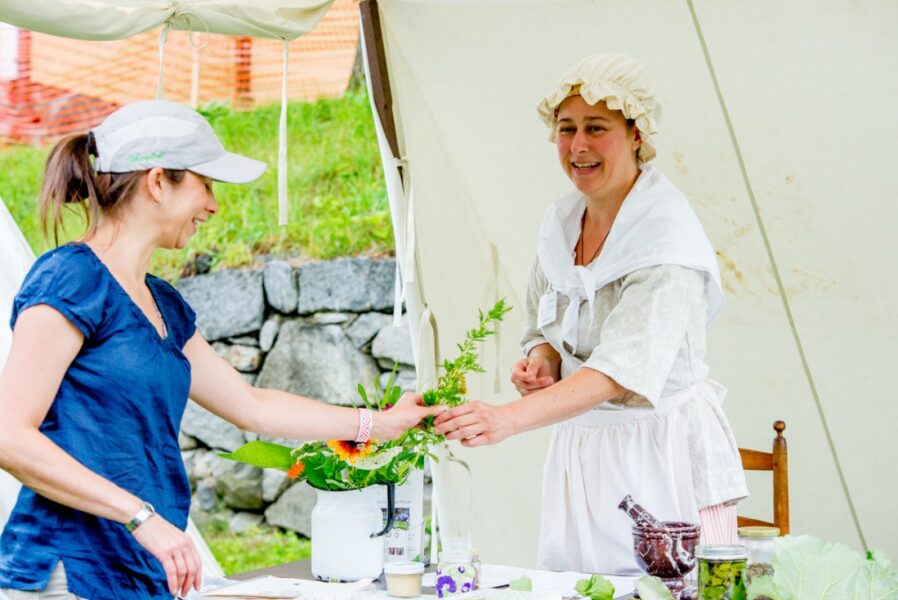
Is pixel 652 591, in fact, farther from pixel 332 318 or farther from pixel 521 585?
pixel 332 318

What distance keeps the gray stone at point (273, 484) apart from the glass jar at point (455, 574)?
4.70 metres

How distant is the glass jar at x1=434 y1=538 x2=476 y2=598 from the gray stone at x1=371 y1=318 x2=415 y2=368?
4.24m

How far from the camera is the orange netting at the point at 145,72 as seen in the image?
7.09m

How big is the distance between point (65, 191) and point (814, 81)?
198 cm

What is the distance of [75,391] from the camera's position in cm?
166

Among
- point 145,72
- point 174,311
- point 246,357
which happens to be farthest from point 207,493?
point 174,311

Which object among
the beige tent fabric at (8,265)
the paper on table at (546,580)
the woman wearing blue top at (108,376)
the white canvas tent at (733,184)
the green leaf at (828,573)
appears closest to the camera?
the green leaf at (828,573)

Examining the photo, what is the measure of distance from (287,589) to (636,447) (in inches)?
30.4

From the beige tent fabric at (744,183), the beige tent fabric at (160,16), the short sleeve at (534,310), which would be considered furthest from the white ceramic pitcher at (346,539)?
the beige tent fabric at (744,183)

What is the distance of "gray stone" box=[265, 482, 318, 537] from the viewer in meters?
6.43

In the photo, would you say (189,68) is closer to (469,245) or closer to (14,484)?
(469,245)

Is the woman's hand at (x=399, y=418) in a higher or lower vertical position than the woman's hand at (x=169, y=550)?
higher

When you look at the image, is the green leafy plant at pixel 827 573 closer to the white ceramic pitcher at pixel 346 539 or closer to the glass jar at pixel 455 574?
the glass jar at pixel 455 574

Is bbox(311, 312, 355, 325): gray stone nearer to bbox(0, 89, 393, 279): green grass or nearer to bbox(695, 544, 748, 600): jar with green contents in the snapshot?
bbox(0, 89, 393, 279): green grass
